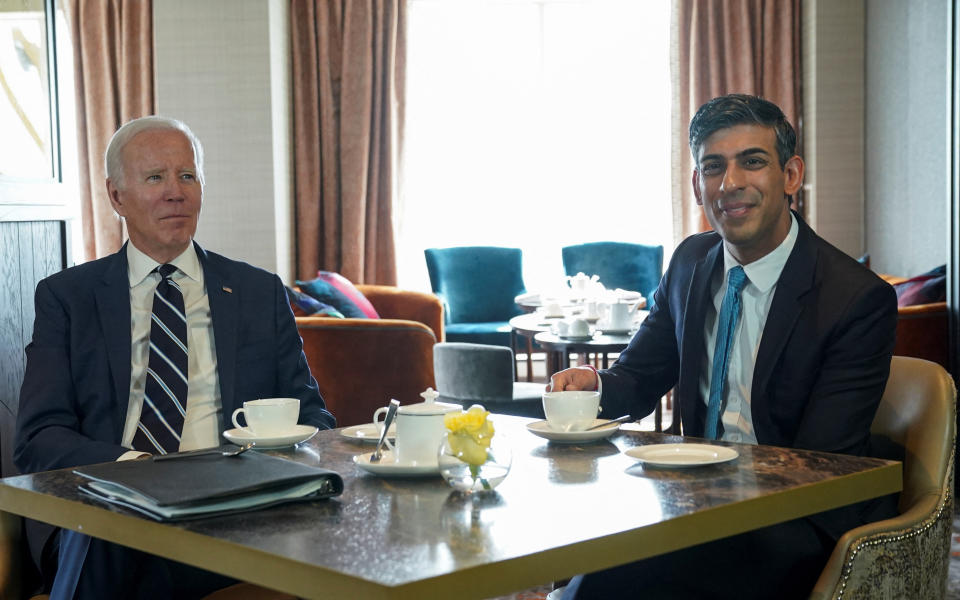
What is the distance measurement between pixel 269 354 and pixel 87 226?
5.66 m

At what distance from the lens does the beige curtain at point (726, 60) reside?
6.96 m

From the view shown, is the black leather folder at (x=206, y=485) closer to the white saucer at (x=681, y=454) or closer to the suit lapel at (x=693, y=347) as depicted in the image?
the white saucer at (x=681, y=454)

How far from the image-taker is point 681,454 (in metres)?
1.49

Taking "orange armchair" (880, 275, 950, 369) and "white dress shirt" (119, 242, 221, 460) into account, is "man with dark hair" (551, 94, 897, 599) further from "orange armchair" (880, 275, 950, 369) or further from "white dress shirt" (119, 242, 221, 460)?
"orange armchair" (880, 275, 950, 369)

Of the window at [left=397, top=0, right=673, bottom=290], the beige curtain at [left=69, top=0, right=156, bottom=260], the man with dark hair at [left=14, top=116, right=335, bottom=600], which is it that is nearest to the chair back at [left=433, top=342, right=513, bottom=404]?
the man with dark hair at [left=14, top=116, right=335, bottom=600]

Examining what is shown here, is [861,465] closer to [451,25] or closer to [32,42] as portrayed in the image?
[32,42]

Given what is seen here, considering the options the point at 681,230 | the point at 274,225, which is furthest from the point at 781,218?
the point at 681,230

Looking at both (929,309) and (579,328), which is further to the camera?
(579,328)

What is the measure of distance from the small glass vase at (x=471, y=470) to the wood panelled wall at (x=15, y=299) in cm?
169

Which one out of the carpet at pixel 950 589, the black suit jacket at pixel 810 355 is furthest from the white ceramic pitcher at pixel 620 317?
the black suit jacket at pixel 810 355

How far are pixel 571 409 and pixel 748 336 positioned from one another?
0.54 meters

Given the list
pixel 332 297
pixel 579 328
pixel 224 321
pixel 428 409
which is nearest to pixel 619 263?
pixel 332 297

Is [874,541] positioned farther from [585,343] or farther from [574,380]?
[585,343]

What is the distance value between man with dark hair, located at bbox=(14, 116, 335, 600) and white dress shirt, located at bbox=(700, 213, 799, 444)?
826 millimetres
